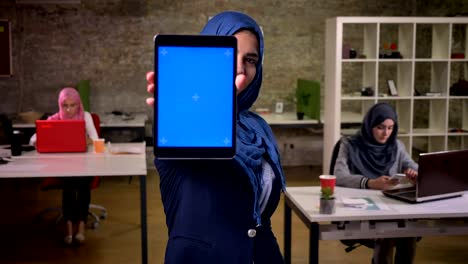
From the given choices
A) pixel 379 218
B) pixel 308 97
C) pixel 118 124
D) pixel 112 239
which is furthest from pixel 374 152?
pixel 118 124

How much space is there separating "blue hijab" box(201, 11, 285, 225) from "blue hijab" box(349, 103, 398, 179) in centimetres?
299

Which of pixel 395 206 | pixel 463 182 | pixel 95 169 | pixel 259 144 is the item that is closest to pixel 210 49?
pixel 259 144

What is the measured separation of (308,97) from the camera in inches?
310

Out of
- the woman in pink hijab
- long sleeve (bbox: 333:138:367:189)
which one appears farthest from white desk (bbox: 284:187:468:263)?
the woman in pink hijab

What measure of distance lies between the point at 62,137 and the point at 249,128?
4022 millimetres

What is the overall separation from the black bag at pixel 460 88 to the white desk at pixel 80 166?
3.61 m

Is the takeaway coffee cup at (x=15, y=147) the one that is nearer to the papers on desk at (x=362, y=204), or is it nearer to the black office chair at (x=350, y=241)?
the black office chair at (x=350, y=241)

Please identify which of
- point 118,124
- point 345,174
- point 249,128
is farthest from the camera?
Result: point 118,124

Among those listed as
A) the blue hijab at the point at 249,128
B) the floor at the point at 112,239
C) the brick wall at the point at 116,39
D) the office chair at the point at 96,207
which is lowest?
the floor at the point at 112,239

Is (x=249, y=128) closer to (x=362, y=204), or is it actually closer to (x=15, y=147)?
(x=362, y=204)

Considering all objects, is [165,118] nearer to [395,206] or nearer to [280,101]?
[395,206]

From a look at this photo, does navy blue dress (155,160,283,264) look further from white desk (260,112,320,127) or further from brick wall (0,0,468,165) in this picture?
brick wall (0,0,468,165)

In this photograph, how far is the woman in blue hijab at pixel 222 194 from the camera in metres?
1.09

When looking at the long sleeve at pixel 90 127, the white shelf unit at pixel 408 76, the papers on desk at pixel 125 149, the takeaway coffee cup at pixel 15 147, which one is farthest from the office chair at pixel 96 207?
the white shelf unit at pixel 408 76
